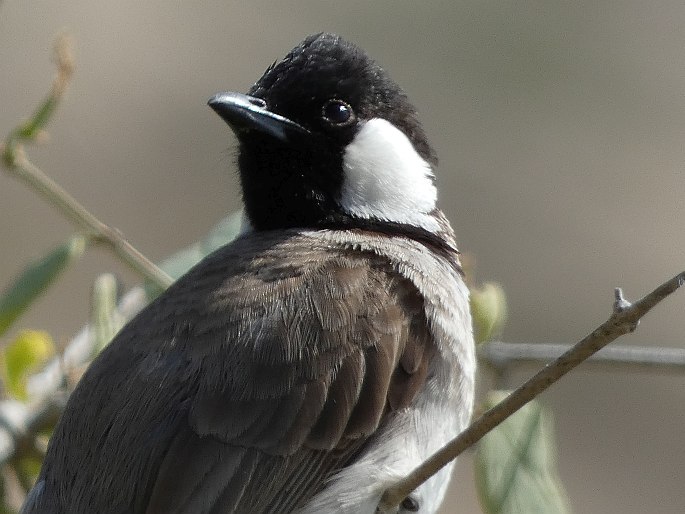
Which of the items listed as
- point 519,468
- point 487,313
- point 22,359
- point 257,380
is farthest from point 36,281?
point 519,468

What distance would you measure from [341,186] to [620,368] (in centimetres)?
73

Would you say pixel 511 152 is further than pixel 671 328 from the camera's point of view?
Yes

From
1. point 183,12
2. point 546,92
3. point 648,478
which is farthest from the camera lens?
point 183,12

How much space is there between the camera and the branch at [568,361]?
1.85m

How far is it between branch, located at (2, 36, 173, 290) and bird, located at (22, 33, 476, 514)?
14 centimetres

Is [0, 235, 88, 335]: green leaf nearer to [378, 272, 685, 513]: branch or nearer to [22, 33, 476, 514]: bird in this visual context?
[22, 33, 476, 514]: bird

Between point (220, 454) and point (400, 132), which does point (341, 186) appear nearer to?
point (400, 132)

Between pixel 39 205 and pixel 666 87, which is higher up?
pixel 39 205

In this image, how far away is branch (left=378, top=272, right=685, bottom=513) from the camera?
1.85m

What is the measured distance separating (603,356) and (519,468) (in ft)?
0.99

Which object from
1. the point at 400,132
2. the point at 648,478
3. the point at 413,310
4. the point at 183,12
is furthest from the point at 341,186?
the point at 183,12

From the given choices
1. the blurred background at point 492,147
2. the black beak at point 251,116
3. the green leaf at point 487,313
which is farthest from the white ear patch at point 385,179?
the blurred background at point 492,147

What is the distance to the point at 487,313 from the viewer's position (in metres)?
2.79

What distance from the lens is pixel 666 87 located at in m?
8.80
